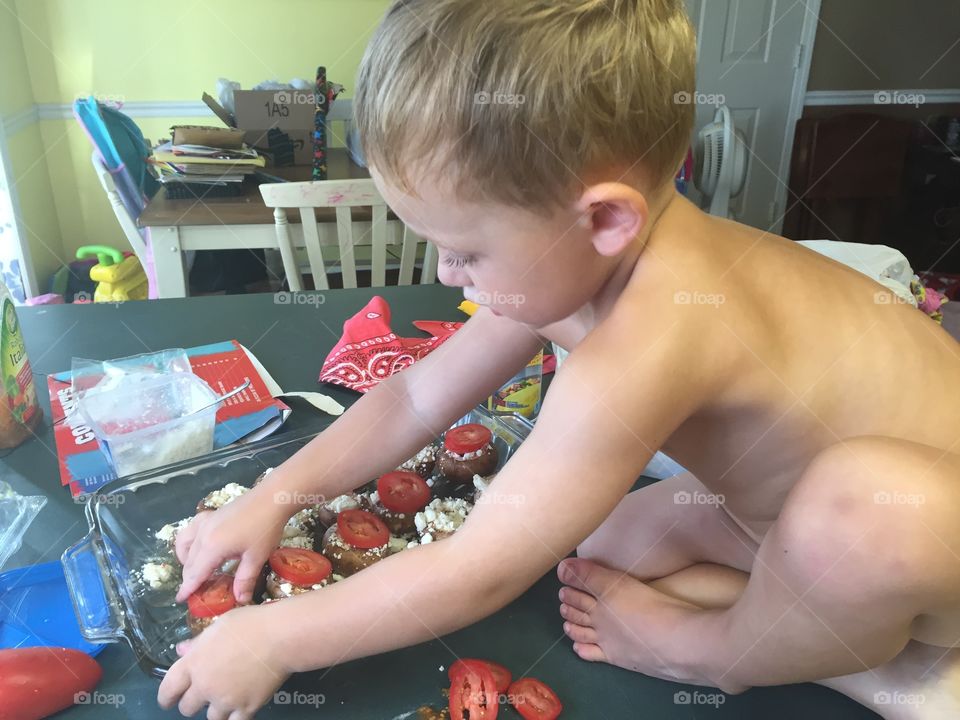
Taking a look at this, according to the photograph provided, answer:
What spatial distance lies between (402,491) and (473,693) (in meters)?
0.25

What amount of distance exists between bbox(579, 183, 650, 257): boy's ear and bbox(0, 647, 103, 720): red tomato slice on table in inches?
21.1

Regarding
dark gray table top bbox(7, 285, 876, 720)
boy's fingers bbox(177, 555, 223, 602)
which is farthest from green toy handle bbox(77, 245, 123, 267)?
boy's fingers bbox(177, 555, 223, 602)

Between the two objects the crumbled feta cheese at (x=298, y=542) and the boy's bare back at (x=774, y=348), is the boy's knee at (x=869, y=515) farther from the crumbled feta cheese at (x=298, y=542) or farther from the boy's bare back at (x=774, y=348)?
the crumbled feta cheese at (x=298, y=542)

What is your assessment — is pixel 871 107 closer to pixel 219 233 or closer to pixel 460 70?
pixel 219 233

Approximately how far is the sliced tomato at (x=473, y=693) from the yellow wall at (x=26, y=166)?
2.73 m

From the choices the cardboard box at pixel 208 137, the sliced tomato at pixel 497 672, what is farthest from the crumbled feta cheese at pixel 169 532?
the cardboard box at pixel 208 137

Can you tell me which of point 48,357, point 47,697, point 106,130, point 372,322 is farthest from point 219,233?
point 47,697

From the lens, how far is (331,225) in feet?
6.59

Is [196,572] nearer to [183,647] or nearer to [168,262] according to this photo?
[183,647]

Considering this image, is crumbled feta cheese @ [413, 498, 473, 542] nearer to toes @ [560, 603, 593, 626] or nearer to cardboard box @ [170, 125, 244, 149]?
toes @ [560, 603, 593, 626]

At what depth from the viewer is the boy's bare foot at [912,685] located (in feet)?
2.10

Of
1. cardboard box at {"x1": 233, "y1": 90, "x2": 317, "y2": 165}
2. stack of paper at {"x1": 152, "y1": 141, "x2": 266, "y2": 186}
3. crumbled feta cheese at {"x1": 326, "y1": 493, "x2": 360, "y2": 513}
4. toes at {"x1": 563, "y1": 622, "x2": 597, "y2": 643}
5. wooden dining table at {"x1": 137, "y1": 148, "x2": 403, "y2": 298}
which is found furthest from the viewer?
cardboard box at {"x1": 233, "y1": 90, "x2": 317, "y2": 165}

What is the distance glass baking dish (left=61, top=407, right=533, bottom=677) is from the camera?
2.15 ft

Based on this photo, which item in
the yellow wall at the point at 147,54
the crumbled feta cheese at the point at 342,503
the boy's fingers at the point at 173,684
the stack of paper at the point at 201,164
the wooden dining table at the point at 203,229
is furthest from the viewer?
the yellow wall at the point at 147,54
